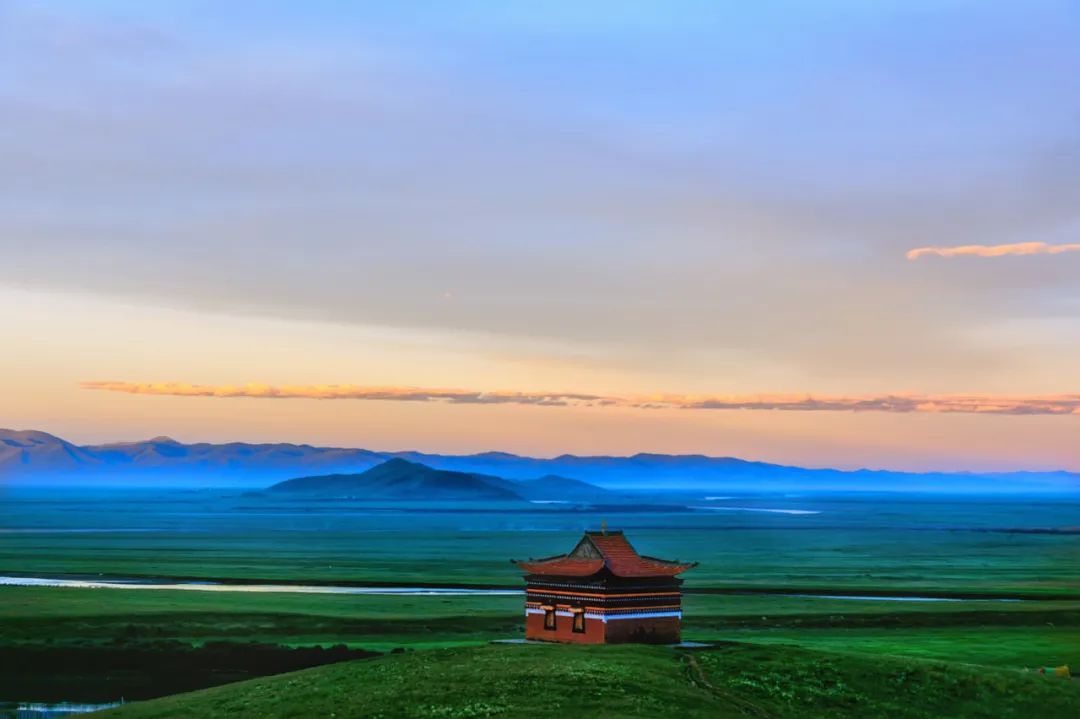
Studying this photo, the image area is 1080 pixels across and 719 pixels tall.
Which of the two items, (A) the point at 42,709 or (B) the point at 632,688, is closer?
(B) the point at 632,688

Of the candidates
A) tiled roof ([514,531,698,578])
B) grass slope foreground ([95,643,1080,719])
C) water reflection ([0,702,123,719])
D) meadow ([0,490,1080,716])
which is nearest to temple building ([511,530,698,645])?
tiled roof ([514,531,698,578])

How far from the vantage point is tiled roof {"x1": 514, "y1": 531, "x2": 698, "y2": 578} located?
66500 millimetres

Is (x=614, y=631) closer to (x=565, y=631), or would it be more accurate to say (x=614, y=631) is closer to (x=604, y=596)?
(x=604, y=596)

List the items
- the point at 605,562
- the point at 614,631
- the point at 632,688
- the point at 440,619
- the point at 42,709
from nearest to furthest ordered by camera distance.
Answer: the point at 632,688 → the point at 605,562 → the point at 614,631 → the point at 42,709 → the point at 440,619

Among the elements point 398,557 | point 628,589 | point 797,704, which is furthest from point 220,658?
point 398,557

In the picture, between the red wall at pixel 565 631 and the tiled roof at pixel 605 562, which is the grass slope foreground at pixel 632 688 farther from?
the tiled roof at pixel 605 562

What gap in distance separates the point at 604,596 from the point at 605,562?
65.7 inches

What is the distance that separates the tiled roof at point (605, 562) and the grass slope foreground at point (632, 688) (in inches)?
176

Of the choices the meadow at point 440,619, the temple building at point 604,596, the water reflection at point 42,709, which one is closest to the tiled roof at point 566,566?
the temple building at point 604,596

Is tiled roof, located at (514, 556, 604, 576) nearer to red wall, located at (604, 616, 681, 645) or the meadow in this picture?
red wall, located at (604, 616, 681, 645)

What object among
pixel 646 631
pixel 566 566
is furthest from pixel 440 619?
pixel 646 631

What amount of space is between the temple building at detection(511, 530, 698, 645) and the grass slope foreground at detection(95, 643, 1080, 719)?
3313mm

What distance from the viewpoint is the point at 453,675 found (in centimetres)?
5781

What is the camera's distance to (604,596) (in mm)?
66000
